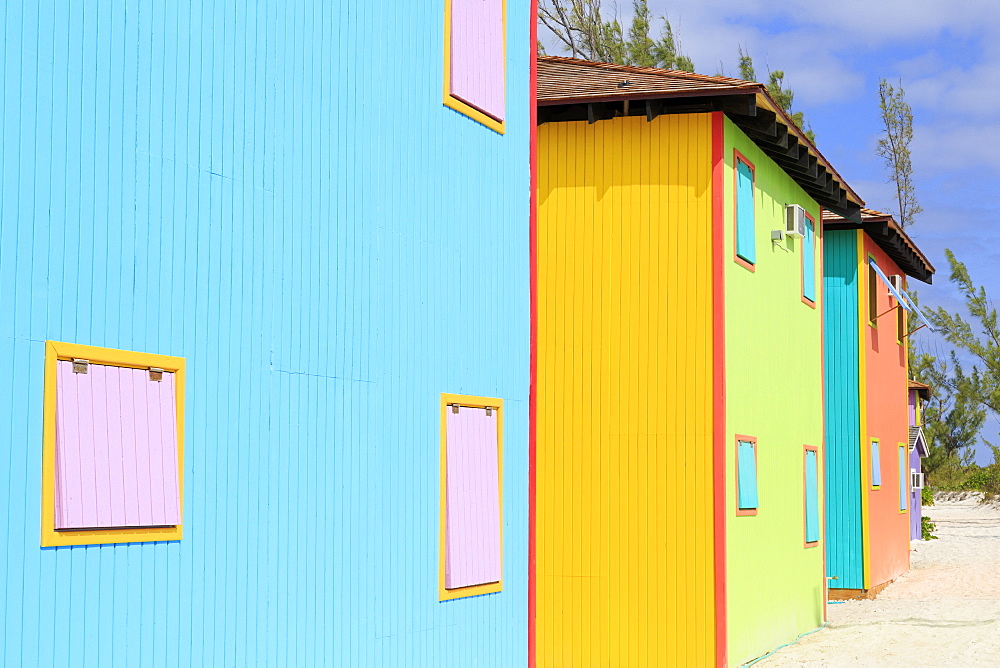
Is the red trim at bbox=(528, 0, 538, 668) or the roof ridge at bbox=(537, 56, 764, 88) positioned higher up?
the roof ridge at bbox=(537, 56, 764, 88)

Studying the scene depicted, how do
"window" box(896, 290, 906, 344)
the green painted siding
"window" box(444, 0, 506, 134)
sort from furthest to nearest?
1. "window" box(896, 290, 906, 344)
2. the green painted siding
3. "window" box(444, 0, 506, 134)

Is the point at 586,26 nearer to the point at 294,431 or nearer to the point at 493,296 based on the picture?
the point at 493,296

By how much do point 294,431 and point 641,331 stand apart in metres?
6.94

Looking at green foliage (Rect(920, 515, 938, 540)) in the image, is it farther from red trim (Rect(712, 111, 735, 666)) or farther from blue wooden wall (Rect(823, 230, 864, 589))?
red trim (Rect(712, 111, 735, 666))

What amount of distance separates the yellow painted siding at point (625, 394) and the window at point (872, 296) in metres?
10.5

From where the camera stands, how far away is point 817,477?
62.0 ft

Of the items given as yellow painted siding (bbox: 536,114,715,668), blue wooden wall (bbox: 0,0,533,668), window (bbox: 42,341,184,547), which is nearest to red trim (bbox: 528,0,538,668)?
blue wooden wall (bbox: 0,0,533,668)

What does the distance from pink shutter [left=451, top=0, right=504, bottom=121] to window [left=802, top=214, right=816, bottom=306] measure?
8620 millimetres

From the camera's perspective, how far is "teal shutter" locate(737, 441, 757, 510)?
14.7 m

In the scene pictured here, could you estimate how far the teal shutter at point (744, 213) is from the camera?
585 inches

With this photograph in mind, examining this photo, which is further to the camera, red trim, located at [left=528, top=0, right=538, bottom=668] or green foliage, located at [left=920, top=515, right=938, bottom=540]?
green foliage, located at [left=920, top=515, right=938, bottom=540]

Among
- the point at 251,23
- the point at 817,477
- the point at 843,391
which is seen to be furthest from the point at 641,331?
the point at 843,391

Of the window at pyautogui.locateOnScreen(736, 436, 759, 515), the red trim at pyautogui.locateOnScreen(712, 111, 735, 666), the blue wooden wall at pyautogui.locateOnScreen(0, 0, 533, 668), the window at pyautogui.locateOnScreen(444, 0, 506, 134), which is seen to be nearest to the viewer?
the blue wooden wall at pyautogui.locateOnScreen(0, 0, 533, 668)

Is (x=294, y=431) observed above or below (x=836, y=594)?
above
